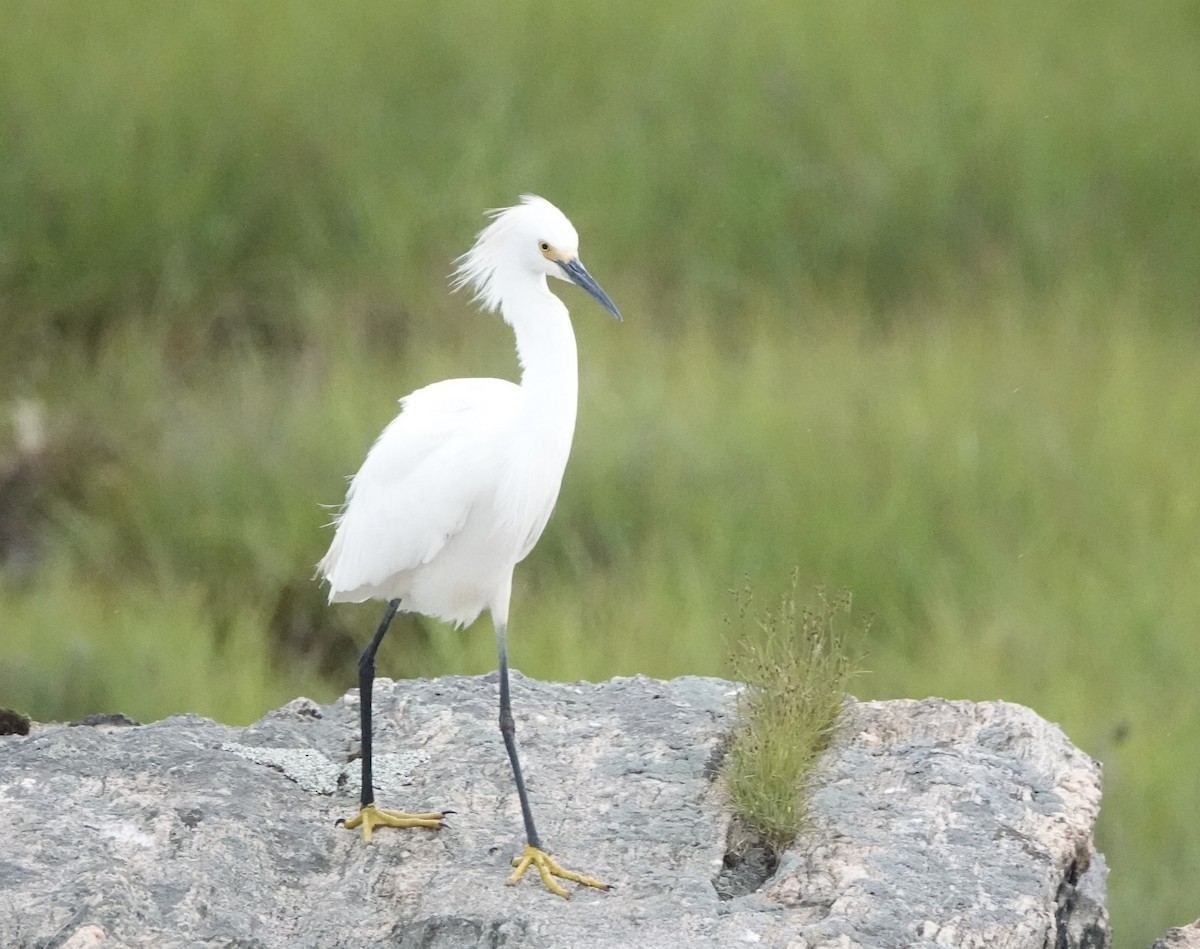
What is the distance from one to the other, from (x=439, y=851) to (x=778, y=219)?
4487 mm

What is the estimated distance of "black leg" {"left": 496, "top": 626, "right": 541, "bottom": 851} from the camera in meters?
2.92

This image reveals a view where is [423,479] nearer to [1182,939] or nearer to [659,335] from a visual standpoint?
[1182,939]

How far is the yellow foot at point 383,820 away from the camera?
3.00 metres

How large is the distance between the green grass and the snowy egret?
403 millimetres

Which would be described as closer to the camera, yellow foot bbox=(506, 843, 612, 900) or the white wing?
yellow foot bbox=(506, 843, 612, 900)

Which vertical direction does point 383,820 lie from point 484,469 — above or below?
below

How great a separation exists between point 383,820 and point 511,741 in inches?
10.7

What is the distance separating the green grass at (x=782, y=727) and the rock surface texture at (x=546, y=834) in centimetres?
6

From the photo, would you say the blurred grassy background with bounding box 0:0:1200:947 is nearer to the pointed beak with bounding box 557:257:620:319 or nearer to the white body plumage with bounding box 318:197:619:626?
the white body plumage with bounding box 318:197:619:626

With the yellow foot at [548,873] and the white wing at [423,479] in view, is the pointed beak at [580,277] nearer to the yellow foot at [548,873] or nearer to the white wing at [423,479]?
the white wing at [423,479]

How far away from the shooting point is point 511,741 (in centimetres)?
305

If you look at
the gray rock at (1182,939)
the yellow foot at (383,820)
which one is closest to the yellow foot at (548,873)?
the yellow foot at (383,820)

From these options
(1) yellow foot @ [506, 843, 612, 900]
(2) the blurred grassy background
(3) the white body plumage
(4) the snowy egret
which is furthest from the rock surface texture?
(2) the blurred grassy background

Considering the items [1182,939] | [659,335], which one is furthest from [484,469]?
[659,335]
